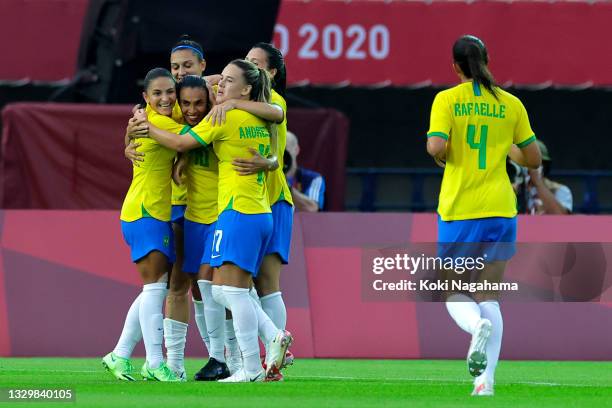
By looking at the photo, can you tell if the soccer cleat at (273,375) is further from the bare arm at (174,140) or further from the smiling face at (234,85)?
the smiling face at (234,85)

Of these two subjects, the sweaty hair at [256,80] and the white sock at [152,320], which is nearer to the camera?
the sweaty hair at [256,80]

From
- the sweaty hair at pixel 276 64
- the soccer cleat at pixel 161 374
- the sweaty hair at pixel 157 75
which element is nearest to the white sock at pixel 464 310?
the soccer cleat at pixel 161 374

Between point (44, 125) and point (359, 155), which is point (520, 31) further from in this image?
point (44, 125)

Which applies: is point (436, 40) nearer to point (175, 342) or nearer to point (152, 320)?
point (175, 342)

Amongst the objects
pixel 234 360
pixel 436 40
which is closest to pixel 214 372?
pixel 234 360

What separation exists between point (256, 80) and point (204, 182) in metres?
0.77

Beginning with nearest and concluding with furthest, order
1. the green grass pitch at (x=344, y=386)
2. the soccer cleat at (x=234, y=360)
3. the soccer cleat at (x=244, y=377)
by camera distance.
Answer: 1. the green grass pitch at (x=344, y=386)
2. the soccer cleat at (x=244, y=377)
3. the soccer cleat at (x=234, y=360)

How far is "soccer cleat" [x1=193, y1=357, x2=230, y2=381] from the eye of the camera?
10.6 metres

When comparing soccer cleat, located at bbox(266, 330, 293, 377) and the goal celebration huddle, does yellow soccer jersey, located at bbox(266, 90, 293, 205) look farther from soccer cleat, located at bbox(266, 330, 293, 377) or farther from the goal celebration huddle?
soccer cleat, located at bbox(266, 330, 293, 377)

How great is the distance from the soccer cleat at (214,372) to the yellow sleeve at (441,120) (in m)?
2.33

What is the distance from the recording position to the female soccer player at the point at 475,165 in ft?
30.7

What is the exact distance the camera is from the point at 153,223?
33.3 feet

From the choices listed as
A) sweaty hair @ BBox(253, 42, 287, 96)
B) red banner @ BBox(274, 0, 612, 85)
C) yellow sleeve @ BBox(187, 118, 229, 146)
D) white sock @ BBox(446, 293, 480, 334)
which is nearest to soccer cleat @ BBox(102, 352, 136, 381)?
yellow sleeve @ BBox(187, 118, 229, 146)

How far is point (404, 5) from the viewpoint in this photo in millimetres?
20188
